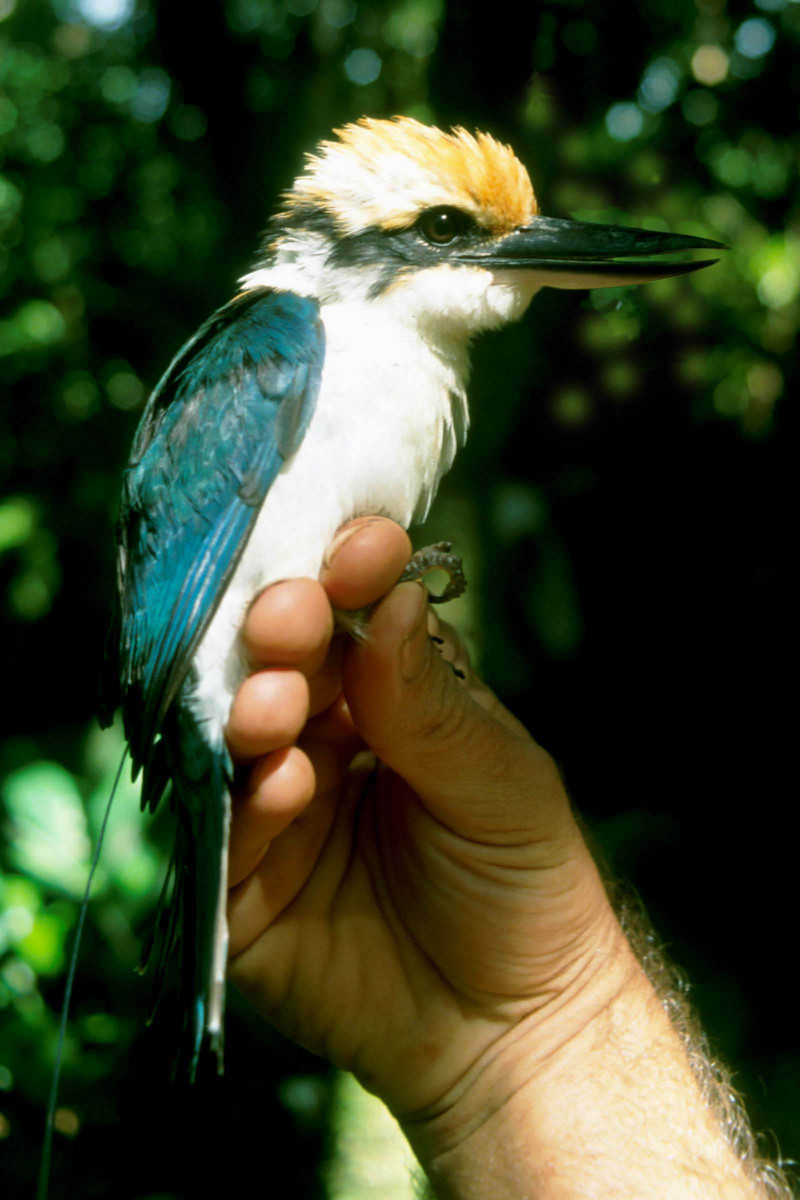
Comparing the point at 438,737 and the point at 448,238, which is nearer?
the point at 438,737

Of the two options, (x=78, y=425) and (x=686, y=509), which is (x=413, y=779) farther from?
(x=78, y=425)

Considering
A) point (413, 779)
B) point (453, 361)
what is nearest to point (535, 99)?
point (453, 361)

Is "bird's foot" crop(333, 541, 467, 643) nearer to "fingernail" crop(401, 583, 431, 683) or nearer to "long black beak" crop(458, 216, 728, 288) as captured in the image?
"fingernail" crop(401, 583, 431, 683)

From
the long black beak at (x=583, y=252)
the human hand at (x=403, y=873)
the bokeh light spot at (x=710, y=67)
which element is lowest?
the human hand at (x=403, y=873)

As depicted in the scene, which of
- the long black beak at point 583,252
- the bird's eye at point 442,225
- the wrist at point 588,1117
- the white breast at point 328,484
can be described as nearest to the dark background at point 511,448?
the long black beak at point 583,252

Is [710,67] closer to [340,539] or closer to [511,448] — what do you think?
[511,448]

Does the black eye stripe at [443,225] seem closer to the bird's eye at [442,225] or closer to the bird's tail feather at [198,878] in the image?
the bird's eye at [442,225]

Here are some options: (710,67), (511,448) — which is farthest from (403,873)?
(710,67)
